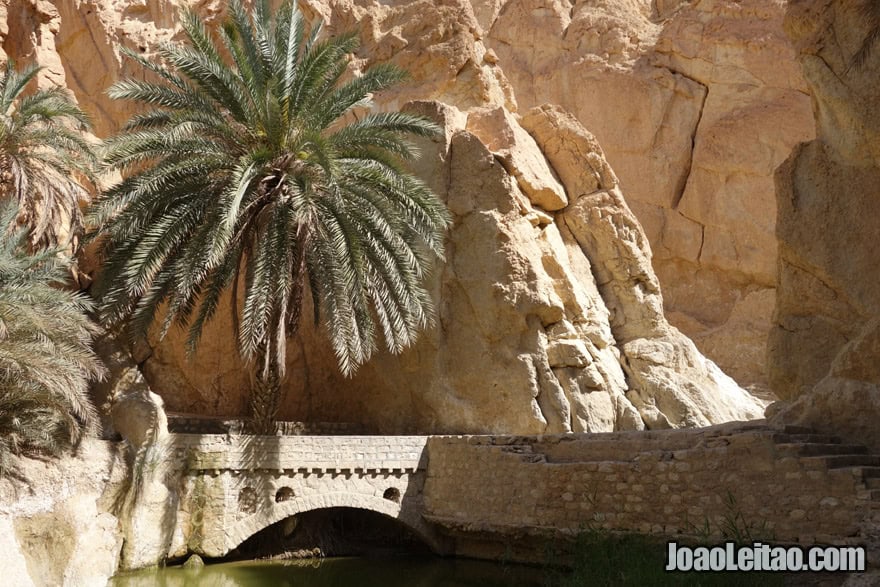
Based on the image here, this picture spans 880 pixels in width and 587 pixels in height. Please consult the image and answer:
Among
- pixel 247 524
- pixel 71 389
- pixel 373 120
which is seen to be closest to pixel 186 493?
pixel 247 524

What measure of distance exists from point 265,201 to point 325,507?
557 cm

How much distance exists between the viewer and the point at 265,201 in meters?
15.0

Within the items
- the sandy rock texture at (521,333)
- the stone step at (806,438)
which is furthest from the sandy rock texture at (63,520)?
the stone step at (806,438)

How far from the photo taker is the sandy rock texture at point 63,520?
37.9 ft

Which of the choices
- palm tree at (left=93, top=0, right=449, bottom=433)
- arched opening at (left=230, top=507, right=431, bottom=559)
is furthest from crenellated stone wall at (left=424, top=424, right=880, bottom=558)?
palm tree at (left=93, top=0, right=449, bottom=433)

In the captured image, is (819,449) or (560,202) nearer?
(819,449)

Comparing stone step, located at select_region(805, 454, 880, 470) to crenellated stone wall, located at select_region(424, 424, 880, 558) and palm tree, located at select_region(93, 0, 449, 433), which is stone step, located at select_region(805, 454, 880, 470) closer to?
crenellated stone wall, located at select_region(424, 424, 880, 558)

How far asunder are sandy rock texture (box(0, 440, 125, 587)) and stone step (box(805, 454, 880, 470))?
10.1m

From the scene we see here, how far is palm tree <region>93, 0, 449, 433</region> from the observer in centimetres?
1404

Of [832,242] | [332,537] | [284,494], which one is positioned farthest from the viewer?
[332,537]

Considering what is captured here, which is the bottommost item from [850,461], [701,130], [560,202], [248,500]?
[248,500]

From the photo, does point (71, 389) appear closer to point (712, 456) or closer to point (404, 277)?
point (404, 277)

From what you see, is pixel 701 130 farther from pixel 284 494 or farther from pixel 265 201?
pixel 284 494

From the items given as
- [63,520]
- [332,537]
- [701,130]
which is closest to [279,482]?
[332,537]
